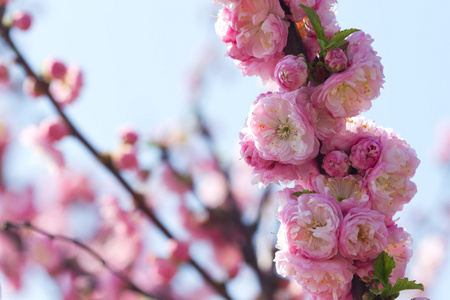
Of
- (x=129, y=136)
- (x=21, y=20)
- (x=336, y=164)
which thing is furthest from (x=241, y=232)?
(x=336, y=164)

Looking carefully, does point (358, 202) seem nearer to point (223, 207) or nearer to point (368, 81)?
point (368, 81)

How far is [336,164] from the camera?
1.14m

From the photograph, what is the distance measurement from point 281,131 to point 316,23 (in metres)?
0.29

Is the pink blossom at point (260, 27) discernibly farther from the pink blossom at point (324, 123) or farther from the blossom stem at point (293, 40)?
the pink blossom at point (324, 123)

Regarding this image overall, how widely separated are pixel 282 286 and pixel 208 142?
155 cm

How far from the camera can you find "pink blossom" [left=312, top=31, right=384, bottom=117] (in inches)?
45.3

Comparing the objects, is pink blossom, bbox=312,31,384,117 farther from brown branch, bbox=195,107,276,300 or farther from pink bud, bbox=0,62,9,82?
pink bud, bbox=0,62,9,82

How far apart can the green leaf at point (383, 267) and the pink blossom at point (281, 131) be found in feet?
0.96

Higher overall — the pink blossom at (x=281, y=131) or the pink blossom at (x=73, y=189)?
the pink blossom at (x=73, y=189)

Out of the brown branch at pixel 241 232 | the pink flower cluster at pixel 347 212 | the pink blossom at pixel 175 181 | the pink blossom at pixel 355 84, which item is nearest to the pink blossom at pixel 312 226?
the pink flower cluster at pixel 347 212

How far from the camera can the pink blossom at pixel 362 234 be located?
1.08m

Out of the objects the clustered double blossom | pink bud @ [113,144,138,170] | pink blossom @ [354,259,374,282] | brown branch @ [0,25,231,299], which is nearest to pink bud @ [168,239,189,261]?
brown branch @ [0,25,231,299]

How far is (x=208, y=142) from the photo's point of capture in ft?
13.4

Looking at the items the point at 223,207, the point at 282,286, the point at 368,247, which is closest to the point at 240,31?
the point at 368,247
